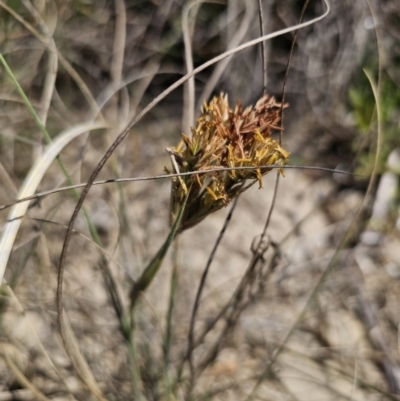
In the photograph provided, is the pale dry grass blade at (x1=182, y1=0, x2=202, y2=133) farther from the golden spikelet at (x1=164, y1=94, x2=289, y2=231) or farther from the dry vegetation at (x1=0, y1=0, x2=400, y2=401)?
the golden spikelet at (x1=164, y1=94, x2=289, y2=231)

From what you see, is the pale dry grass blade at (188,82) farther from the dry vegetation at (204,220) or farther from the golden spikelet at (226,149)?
the golden spikelet at (226,149)

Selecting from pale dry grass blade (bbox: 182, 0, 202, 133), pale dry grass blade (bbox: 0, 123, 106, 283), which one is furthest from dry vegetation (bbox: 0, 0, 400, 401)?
pale dry grass blade (bbox: 0, 123, 106, 283)

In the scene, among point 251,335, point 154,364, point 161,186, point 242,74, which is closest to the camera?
point 154,364

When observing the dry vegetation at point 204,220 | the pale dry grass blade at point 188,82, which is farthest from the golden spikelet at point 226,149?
the dry vegetation at point 204,220

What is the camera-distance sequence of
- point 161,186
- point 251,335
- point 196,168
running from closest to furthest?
point 196,168, point 251,335, point 161,186

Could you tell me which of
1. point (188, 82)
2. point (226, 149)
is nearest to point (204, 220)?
point (188, 82)

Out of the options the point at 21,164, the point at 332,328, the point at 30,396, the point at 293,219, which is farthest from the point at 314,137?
the point at 30,396

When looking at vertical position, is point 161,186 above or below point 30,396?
above

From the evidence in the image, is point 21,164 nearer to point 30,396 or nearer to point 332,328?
point 30,396
